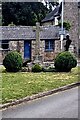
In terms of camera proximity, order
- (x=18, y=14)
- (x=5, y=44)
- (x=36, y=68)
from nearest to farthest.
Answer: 1. (x=36, y=68)
2. (x=5, y=44)
3. (x=18, y=14)

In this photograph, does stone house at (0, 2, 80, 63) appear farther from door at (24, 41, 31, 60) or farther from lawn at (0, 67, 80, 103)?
lawn at (0, 67, 80, 103)

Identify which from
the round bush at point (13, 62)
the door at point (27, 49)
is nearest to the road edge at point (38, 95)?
the round bush at point (13, 62)

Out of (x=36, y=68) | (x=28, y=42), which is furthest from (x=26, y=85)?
(x=28, y=42)

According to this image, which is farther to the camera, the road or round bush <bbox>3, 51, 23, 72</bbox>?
round bush <bbox>3, 51, 23, 72</bbox>

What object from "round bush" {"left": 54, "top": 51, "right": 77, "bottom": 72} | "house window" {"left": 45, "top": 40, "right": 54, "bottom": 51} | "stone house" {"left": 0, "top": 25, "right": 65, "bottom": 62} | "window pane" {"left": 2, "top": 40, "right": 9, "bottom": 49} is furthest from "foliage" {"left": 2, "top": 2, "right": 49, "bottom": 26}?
"round bush" {"left": 54, "top": 51, "right": 77, "bottom": 72}

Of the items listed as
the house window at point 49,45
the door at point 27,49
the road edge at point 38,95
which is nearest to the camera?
the road edge at point 38,95

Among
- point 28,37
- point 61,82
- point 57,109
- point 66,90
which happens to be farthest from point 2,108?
point 28,37

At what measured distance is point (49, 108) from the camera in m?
11.5

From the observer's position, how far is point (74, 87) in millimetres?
16078

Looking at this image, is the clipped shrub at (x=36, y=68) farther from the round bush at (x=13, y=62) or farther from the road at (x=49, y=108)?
the road at (x=49, y=108)

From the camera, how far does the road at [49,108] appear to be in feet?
34.8

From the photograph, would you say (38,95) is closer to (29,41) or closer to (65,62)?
(65,62)

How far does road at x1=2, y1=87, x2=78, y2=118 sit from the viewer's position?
10.6 metres

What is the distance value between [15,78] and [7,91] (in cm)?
425
